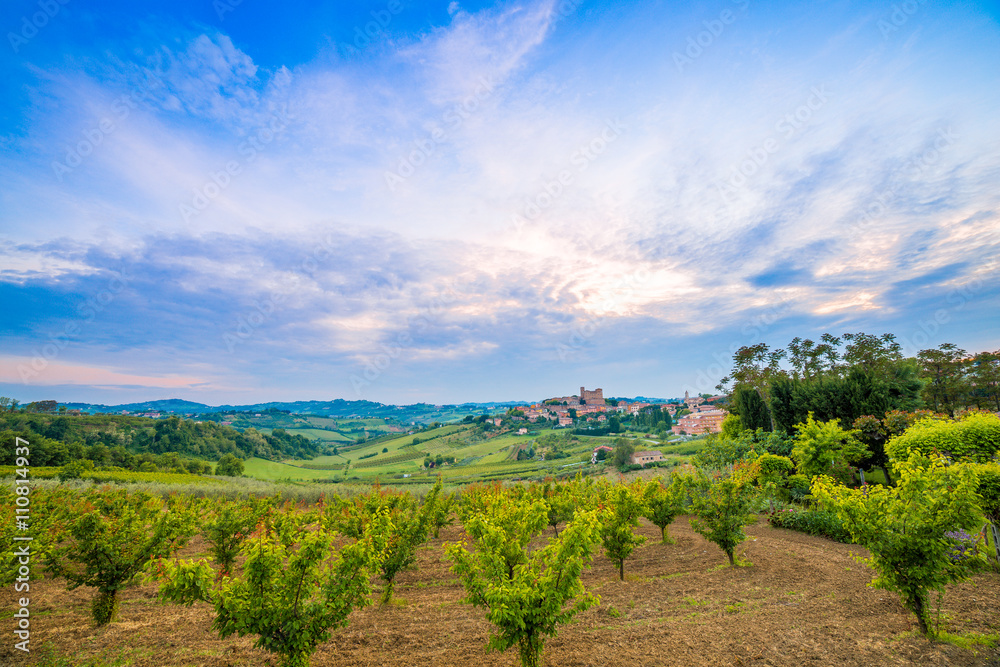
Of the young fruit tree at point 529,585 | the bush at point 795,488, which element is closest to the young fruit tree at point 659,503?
the bush at point 795,488

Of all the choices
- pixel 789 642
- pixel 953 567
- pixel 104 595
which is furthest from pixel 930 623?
pixel 104 595

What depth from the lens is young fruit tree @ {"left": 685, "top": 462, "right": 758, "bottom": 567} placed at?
14.3 metres

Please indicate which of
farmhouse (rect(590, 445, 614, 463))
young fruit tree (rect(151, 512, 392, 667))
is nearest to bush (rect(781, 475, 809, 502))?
young fruit tree (rect(151, 512, 392, 667))

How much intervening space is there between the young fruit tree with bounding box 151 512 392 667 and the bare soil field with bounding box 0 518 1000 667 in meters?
2.87

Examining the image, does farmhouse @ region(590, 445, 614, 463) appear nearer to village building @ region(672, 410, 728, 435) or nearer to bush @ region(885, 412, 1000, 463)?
village building @ region(672, 410, 728, 435)

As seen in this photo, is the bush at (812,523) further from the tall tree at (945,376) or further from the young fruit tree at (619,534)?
the tall tree at (945,376)

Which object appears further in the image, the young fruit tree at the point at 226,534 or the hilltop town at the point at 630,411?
the hilltop town at the point at 630,411

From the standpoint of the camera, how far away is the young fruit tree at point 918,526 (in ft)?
26.2

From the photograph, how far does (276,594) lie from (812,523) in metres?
25.0

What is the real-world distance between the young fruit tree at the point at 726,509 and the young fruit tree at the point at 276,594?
43.3 ft

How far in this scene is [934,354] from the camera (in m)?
47.9

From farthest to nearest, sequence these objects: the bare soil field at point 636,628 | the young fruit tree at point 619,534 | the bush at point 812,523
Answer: the bush at point 812,523, the young fruit tree at point 619,534, the bare soil field at point 636,628

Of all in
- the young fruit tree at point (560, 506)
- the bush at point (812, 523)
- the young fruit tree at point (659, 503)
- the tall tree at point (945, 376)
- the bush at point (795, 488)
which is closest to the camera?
the young fruit tree at point (659, 503)

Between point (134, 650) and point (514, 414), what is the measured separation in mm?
144630
